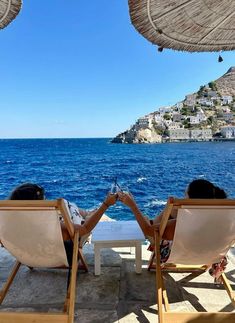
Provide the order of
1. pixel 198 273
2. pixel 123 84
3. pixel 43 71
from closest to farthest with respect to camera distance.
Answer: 1. pixel 198 273
2. pixel 43 71
3. pixel 123 84

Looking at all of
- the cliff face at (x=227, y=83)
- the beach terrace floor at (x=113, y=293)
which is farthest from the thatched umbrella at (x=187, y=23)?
the cliff face at (x=227, y=83)

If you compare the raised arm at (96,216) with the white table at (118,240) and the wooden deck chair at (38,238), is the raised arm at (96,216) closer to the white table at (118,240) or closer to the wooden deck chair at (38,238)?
the wooden deck chair at (38,238)

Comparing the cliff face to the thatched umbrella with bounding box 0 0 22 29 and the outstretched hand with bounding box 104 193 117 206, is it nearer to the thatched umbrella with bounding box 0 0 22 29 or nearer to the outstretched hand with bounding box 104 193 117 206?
the thatched umbrella with bounding box 0 0 22 29

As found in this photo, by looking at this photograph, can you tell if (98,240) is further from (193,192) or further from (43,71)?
(43,71)

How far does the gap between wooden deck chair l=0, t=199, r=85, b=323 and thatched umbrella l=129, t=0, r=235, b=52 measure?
1273 millimetres

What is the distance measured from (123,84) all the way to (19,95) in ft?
54.2

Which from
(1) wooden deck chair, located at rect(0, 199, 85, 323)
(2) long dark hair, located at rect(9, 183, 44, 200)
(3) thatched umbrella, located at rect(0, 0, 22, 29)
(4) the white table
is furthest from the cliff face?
(1) wooden deck chair, located at rect(0, 199, 85, 323)

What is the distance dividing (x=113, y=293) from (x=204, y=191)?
872 mm

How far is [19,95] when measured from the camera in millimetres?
45094

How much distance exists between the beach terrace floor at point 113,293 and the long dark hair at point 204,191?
2.08 ft

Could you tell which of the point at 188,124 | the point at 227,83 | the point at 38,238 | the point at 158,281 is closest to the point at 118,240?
the point at 158,281

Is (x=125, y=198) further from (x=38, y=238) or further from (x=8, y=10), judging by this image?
(x=8, y=10)

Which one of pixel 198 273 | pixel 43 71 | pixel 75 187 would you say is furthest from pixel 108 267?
pixel 43 71

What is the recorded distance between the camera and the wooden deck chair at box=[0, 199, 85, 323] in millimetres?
1514
